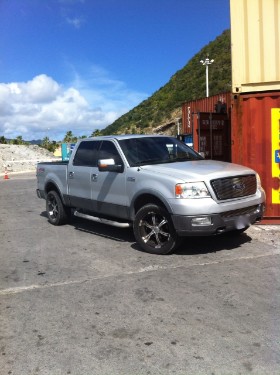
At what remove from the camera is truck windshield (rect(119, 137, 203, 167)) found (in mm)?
6943

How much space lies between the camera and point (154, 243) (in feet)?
21.0

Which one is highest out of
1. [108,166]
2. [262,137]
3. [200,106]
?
[200,106]

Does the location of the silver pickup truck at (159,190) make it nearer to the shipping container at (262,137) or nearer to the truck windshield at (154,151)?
the truck windshield at (154,151)

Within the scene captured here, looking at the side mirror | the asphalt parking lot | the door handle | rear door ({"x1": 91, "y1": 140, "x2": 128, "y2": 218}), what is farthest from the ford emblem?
the door handle

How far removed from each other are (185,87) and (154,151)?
62492 mm

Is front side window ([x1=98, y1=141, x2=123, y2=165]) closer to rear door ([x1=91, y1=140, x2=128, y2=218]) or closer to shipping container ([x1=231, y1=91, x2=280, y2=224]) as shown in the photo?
rear door ([x1=91, y1=140, x2=128, y2=218])

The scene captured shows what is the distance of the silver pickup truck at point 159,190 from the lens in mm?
5828

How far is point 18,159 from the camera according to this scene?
43.0 meters

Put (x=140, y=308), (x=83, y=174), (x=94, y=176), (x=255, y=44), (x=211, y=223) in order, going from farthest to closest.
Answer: (x=255, y=44), (x=83, y=174), (x=94, y=176), (x=211, y=223), (x=140, y=308)

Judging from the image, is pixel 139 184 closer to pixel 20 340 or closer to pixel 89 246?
pixel 89 246

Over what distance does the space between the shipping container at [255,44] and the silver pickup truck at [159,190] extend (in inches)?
74.5

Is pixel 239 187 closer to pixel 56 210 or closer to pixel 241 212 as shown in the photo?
pixel 241 212

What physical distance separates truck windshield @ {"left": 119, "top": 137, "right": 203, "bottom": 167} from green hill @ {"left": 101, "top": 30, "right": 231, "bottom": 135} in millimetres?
47994

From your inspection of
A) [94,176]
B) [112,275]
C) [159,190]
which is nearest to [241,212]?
[159,190]
